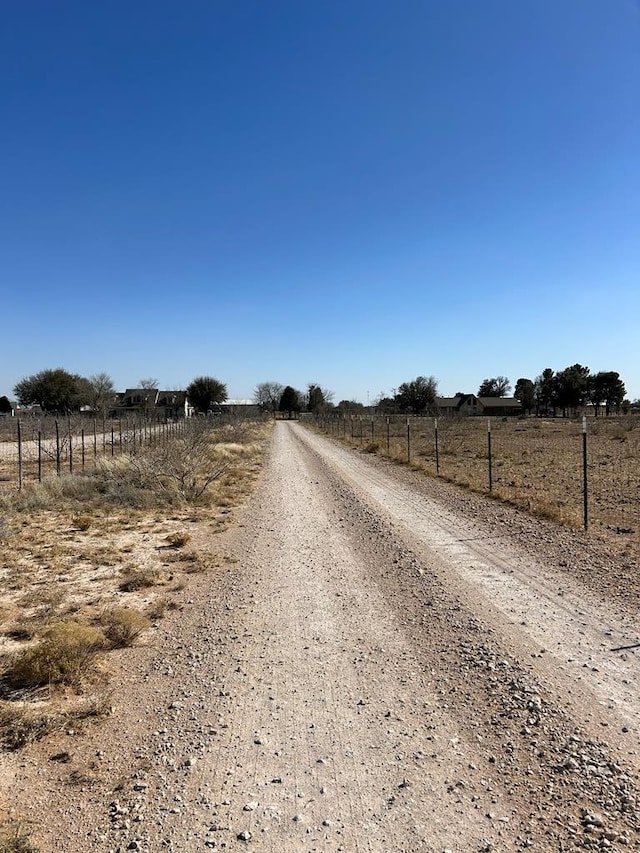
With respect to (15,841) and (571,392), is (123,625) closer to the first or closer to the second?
(15,841)

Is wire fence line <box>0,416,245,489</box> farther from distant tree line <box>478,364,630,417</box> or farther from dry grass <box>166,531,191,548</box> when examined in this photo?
distant tree line <box>478,364,630,417</box>

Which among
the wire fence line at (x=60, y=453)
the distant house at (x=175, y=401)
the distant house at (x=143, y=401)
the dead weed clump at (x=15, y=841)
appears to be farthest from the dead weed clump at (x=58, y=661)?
the distant house at (x=175, y=401)

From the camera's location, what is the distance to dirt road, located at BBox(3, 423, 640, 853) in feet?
8.73

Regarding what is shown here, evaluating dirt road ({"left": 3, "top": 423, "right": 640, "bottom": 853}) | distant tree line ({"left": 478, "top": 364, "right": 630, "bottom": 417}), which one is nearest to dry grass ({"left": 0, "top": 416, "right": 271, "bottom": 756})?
dirt road ({"left": 3, "top": 423, "right": 640, "bottom": 853})

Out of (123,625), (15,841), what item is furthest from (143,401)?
(15,841)

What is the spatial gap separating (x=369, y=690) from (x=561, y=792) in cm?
151

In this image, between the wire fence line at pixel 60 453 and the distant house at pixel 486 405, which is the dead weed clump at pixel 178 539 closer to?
the wire fence line at pixel 60 453

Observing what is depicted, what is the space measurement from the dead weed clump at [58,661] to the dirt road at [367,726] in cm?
37

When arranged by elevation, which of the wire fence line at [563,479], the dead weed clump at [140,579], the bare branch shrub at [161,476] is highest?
the bare branch shrub at [161,476]

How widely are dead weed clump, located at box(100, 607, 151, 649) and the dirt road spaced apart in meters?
0.24

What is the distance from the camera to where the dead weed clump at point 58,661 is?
4145 mm

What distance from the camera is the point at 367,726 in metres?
Result: 3.58

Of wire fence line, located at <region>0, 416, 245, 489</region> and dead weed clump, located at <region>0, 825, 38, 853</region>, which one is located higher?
wire fence line, located at <region>0, 416, 245, 489</region>

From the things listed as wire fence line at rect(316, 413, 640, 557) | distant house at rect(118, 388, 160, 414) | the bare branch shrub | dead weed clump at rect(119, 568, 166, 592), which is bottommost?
dead weed clump at rect(119, 568, 166, 592)
